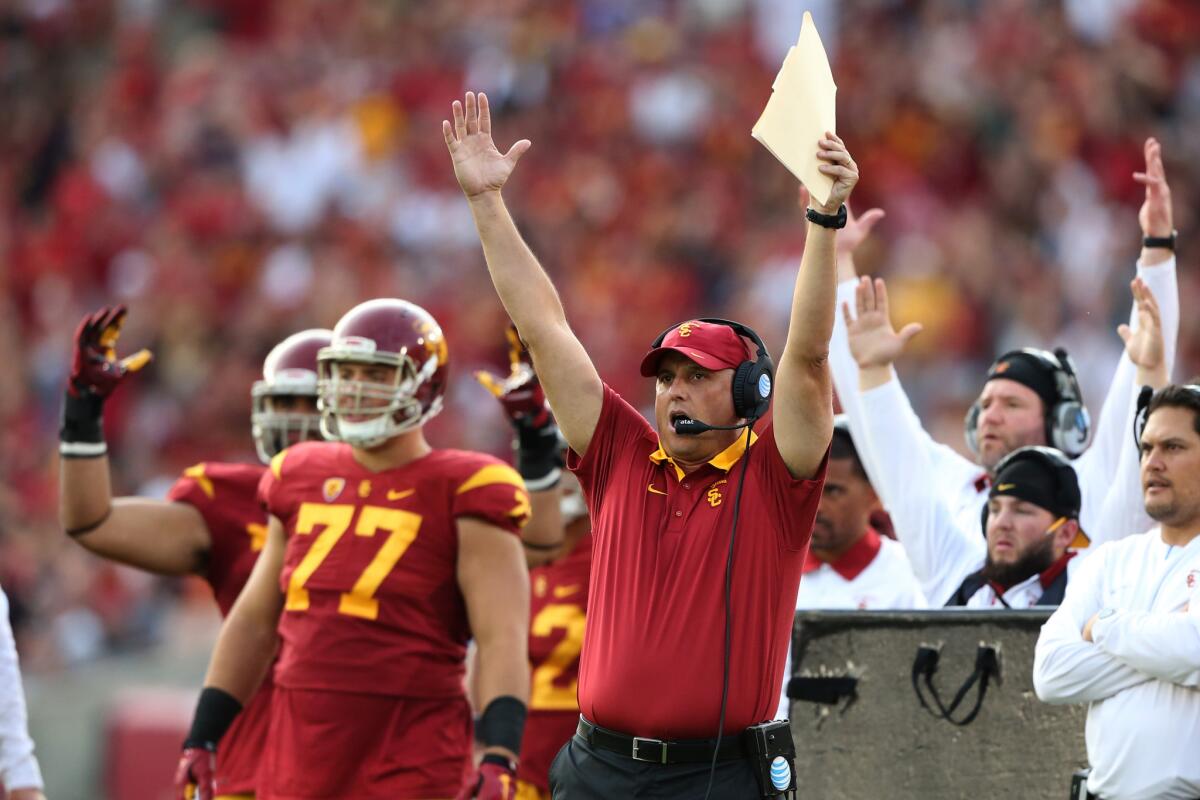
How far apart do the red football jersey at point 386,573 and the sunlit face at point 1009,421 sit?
180cm

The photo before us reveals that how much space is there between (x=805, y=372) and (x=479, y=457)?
1.70 meters

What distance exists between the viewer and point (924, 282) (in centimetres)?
1198

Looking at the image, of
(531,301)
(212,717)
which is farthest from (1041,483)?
(212,717)

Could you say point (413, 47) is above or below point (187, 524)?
above

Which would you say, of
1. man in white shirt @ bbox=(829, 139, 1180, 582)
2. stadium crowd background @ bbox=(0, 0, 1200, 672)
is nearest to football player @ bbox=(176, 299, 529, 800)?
man in white shirt @ bbox=(829, 139, 1180, 582)

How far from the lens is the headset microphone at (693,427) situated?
4379 millimetres

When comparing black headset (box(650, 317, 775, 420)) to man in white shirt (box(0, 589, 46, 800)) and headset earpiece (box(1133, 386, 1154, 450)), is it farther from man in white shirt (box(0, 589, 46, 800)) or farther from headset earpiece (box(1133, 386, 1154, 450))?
man in white shirt (box(0, 589, 46, 800))

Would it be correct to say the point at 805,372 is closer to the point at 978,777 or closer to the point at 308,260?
the point at 978,777

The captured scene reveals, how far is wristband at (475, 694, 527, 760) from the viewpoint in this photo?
17.3ft

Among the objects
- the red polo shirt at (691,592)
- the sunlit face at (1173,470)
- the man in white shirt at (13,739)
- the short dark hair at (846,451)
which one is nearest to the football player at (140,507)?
the man in white shirt at (13,739)

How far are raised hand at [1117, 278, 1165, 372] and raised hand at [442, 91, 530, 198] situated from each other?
2365mm

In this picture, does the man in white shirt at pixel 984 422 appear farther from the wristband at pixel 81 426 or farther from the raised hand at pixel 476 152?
the wristband at pixel 81 426

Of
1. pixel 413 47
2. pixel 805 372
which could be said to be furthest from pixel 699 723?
pixel 413 47

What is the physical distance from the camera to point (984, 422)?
654cm
